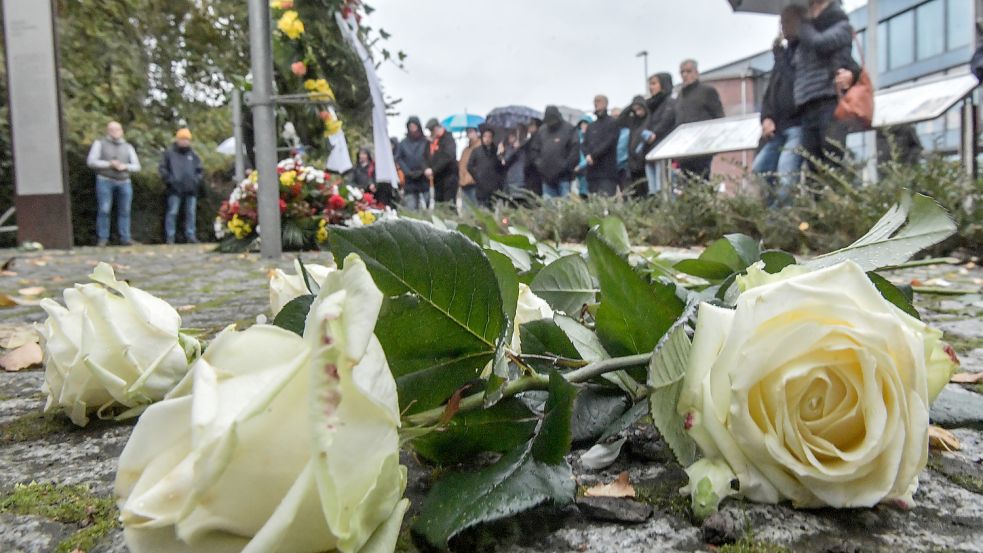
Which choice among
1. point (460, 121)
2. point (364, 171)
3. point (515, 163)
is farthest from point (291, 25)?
point (460, 121)

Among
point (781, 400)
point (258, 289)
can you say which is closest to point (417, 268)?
point (781, 400)

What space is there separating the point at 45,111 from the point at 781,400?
926 cm

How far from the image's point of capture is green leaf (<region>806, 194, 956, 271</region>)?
917 millimetres

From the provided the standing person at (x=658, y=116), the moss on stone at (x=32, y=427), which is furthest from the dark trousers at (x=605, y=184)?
the moss on stone at (x=32, y=427)

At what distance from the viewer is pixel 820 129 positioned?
670cm

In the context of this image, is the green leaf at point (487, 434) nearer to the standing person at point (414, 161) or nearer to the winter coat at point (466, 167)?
the standing person at point (414, 161)

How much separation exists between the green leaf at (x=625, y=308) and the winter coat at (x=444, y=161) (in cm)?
1234

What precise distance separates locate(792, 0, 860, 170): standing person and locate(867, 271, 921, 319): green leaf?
599 centimetres

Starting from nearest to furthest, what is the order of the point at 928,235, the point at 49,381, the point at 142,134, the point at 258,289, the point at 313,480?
the point at 313,480 → the point at 928,235 → the point at 49,381 → the point at 258,289 → the point at 142,134

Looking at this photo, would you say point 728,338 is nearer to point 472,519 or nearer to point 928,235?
point 472,519

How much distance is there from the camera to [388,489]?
1.65ft

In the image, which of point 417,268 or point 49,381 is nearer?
point 417,268

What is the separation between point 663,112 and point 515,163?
402 centimetres

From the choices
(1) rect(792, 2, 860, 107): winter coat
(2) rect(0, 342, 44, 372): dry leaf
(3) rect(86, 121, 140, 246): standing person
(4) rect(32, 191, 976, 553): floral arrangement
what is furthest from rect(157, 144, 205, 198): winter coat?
(4) rect(32, 191, 976, 553): floral arrangement
